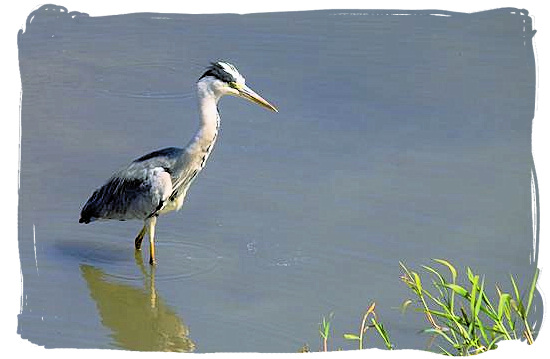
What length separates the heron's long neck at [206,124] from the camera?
6.81 metres

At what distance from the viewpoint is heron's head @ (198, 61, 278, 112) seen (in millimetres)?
6719

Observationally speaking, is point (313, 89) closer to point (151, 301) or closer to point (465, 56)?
point (465, 56)

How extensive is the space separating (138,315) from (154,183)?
1.01 m

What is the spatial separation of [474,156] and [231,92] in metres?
2.38

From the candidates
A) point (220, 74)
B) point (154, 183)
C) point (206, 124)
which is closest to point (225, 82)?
point (220, 74)

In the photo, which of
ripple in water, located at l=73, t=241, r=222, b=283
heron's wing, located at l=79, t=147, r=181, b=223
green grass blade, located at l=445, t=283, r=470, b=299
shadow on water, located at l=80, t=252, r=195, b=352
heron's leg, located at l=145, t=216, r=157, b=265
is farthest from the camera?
heron's wing, located at l=79, t=147, r=181, b=223

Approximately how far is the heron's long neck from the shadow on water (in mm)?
854

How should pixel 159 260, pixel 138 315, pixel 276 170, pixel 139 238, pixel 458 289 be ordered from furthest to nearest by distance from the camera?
pixel 276 170, pixel 139 238, pixel 159 260, pixel 138 315, pixel 458 289

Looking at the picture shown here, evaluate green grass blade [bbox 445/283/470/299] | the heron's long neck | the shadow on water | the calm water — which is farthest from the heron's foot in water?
green grass blade [bbox 445/283/470/299]

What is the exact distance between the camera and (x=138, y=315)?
6262 millimetres

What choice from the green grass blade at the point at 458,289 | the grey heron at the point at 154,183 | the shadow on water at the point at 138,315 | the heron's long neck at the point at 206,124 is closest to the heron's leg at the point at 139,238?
the grey heron at the point at 154,183

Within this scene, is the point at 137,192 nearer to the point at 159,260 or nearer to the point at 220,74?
the point at 159,260

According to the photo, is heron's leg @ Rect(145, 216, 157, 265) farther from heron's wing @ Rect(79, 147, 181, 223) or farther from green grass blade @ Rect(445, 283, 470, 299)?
green grass blade @ Rect(445, 283, 470, 299)

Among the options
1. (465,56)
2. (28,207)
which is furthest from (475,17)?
(28,207)
